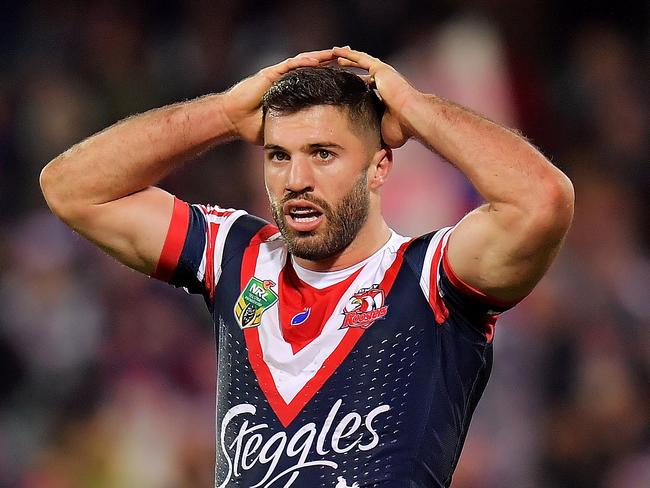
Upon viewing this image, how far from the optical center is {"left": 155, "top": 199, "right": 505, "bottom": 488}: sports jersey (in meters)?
3.47

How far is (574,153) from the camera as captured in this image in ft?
23.7

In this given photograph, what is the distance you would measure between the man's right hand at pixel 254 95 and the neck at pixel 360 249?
0.50m

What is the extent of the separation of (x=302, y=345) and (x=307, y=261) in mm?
348

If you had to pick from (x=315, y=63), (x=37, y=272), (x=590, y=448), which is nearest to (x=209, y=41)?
(x=37, y=272)

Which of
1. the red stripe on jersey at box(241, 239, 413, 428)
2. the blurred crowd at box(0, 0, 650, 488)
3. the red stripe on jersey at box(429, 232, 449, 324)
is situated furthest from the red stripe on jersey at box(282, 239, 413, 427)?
the blurred crowd at box(0, 0, 650, 488)

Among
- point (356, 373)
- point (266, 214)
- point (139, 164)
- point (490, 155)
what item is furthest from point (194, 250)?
point (266, 214)

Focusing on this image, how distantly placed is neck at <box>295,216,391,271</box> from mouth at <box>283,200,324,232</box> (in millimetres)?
211

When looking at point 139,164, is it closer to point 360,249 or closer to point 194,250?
point 194,250

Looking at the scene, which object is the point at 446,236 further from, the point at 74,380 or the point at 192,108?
the point at 74,380

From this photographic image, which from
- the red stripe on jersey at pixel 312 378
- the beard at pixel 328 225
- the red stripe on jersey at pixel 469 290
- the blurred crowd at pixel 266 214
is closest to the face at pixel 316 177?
the beard at pixel 328 225

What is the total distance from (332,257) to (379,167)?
359mm

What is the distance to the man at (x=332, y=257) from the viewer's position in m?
3.41

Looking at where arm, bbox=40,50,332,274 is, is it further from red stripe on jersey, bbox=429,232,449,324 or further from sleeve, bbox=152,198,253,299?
red stripe on jersey, bbox=429,232,449,324

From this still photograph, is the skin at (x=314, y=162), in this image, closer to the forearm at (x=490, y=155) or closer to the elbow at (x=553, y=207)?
the forearm at (x=490, y=155)
